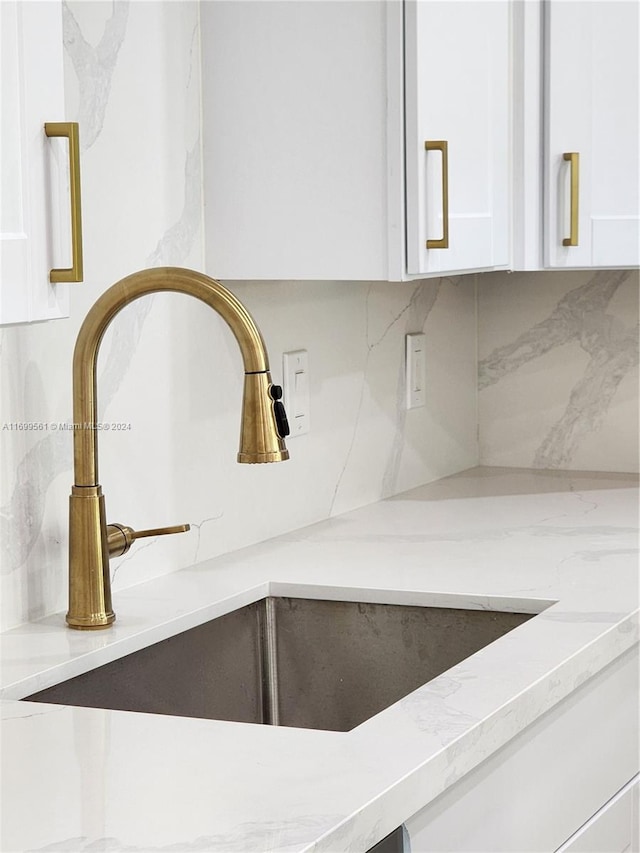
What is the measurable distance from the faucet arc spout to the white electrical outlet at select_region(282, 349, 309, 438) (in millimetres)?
560

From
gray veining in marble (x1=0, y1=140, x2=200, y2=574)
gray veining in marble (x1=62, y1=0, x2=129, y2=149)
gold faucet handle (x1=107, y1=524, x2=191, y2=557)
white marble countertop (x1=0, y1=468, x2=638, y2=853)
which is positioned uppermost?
gray veining in marble (x1=62, y1=0, x2=129, y2=149)

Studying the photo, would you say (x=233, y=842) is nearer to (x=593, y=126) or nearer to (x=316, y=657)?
(x=316, y=657)

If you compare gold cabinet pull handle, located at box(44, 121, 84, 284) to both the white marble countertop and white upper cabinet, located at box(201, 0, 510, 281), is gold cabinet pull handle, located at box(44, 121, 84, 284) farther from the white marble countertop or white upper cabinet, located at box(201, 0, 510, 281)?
white upper cabinet, located at box(201, 0, 510, 281)

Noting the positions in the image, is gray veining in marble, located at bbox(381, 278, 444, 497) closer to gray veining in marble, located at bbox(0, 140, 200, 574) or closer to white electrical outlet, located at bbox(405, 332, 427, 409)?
white electrical outlet, located at bbox(405, 332, 427, 409)

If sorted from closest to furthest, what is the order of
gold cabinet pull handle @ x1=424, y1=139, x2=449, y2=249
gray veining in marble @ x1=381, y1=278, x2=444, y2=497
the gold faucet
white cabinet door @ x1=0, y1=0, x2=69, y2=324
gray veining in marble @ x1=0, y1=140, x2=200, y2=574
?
white cabinet door @ x1=0, y1=0, x2=69, y2=324
the gold faucet
gray veining in marble @ x1=0, y1=140, x2=200, y2=574
gold cabinet pull handle @ x1=424, y1=139, x2=449, y2=249
gray veining in marble @ x1=381, y1=278, x2=444, y2=497

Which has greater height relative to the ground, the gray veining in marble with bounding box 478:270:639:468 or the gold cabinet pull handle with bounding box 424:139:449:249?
the gold cabinet pull handle with bounding box 424:139:449:249

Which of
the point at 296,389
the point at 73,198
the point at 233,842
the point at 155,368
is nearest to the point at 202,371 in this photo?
the point at 155,368

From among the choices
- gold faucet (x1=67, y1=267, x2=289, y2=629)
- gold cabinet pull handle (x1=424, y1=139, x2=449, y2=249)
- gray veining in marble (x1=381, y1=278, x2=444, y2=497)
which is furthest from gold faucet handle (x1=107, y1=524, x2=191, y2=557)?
gray veining in marble (x1=381, y1=278, x2=444, y2=497)

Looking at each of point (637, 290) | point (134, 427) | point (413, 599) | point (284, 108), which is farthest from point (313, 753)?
point (637, 290)

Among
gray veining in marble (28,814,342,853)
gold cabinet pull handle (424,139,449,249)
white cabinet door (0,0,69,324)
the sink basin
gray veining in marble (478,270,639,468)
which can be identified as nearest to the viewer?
gray veining in marble (28,814,342,853)

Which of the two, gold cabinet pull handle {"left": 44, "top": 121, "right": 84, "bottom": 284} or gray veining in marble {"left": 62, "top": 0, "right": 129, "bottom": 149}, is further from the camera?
gray veining in marble {"left": 62, "top": 0, "right": 129, "bottom": 149}

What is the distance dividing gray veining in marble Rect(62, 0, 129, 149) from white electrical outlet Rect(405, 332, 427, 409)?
0.88m

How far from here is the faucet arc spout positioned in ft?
4.12

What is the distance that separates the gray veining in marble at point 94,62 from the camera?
4.62 feet
